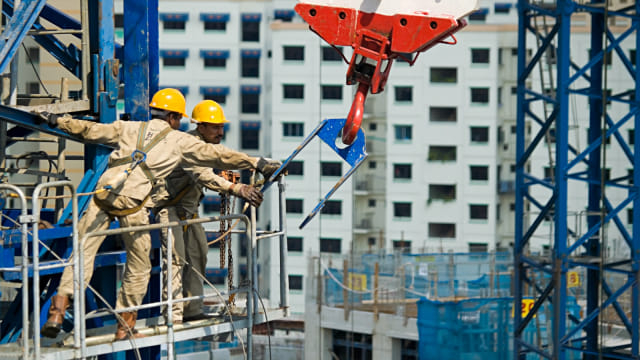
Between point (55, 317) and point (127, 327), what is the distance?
48 centimetres

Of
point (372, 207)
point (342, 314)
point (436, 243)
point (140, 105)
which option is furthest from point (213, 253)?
point (140, 105)

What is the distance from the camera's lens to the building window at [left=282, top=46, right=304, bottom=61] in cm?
4606

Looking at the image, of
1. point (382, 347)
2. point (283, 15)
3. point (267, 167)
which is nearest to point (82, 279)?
point (267, 167)

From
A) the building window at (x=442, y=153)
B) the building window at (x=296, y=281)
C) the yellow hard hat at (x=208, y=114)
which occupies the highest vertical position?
the building window at (x=442, y=153)

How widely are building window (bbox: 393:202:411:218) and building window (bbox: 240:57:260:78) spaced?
10.5 metres

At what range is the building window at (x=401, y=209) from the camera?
1807 inches

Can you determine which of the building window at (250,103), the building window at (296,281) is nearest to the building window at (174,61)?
the building window at (250,103)

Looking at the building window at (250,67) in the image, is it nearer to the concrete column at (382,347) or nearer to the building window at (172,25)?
the building window at (172,25)

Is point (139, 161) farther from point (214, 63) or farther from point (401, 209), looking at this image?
point (214, 63)

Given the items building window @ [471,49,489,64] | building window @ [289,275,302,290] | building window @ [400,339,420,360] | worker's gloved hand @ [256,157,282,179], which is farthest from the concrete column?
worker's gloved hand @ [256,157,282,179]

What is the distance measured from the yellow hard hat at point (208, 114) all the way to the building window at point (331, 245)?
3739cm

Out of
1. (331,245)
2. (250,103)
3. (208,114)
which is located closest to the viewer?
(208,114)

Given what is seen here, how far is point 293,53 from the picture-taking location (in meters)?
46.2

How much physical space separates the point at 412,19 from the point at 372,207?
127ft
